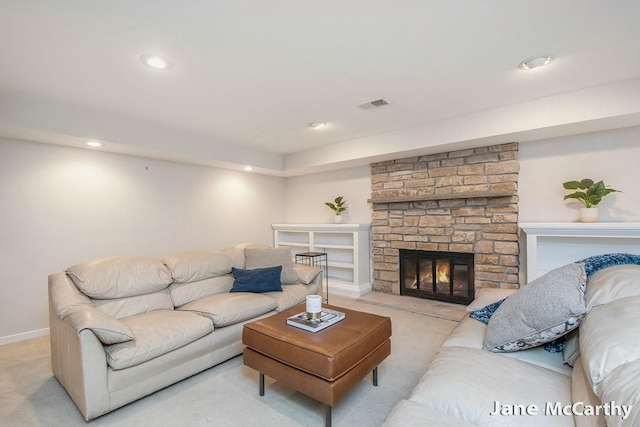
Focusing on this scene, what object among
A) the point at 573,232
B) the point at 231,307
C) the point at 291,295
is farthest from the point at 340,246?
the point at 573,232

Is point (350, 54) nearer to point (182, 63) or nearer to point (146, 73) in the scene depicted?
point (182, 63)

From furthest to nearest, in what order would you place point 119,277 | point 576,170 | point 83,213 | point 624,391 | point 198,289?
point 83,213, point 576,170, point 198,289, point 119,277, point 624,391

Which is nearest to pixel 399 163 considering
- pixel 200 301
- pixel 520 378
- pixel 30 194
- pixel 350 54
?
pixel 350 54

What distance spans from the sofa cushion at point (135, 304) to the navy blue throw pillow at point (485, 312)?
2.60 meters

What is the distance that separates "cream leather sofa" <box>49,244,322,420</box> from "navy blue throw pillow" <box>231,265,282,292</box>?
0.25ft

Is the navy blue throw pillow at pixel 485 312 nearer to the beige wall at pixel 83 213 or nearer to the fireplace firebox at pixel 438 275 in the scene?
the fireplace firebox at pixel 438 275

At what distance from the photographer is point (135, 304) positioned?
8.73 ft

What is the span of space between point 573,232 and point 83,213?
5385mm

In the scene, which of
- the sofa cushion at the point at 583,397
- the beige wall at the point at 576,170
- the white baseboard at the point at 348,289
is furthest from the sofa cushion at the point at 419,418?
the white baseboard at the point at 348,289

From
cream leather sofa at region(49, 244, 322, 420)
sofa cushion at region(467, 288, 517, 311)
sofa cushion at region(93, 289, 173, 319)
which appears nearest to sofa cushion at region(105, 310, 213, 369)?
cream leather sofa at region(49, 244, 322, 420)

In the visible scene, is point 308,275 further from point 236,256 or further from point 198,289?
point 198,289

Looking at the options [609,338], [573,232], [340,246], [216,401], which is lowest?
[216,401]

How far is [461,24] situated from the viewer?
188 centimetres

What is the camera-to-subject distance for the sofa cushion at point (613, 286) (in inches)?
54.7
